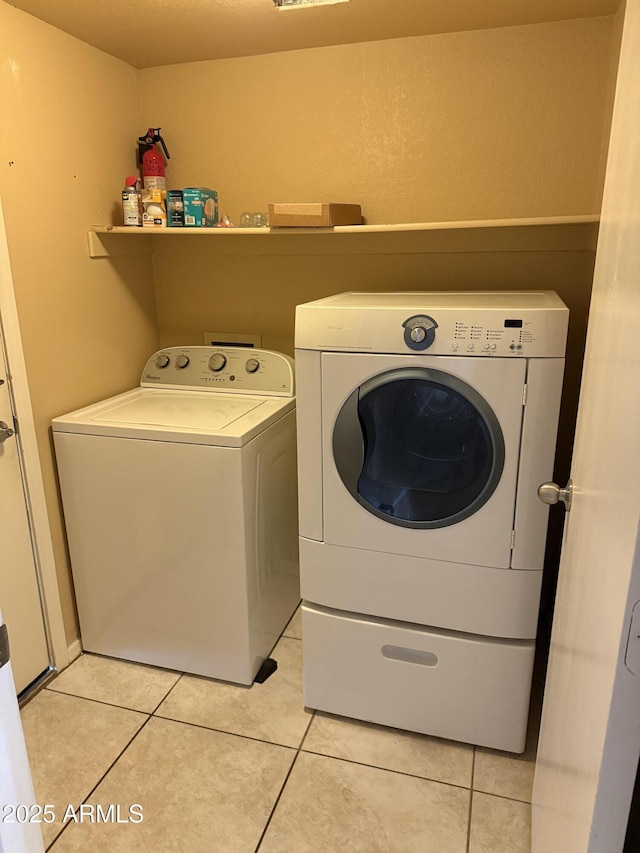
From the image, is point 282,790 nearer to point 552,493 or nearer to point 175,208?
point 552,493

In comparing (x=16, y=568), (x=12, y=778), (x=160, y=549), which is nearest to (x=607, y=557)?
(x=12, y=778)

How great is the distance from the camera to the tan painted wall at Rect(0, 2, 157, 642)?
5.86 ft

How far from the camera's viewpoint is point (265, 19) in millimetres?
1839

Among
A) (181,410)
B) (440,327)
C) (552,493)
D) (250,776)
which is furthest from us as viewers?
(181,410)

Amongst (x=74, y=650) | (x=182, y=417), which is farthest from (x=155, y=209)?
(x=74, y=650)

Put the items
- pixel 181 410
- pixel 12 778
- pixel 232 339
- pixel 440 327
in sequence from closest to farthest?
pixel 12 778, pixel 440 327, pixel 181 410, pixel 232 339

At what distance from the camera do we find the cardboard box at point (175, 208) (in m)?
2.07

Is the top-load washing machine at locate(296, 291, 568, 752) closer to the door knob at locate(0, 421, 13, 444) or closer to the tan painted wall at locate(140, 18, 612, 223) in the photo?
the tan painted wall at locate(140, 18, 612, 223)

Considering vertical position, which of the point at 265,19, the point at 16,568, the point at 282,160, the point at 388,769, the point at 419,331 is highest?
the point at 265,19

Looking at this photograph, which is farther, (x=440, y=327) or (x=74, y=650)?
(x=74, y=650)

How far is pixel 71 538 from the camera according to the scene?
2.07m

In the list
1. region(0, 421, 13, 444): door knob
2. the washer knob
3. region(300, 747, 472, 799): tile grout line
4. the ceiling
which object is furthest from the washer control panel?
region(300, 747, 472, 799): tile grout line

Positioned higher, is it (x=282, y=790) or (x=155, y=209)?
(x=155, y=209)

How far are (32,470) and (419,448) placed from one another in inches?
47.8
